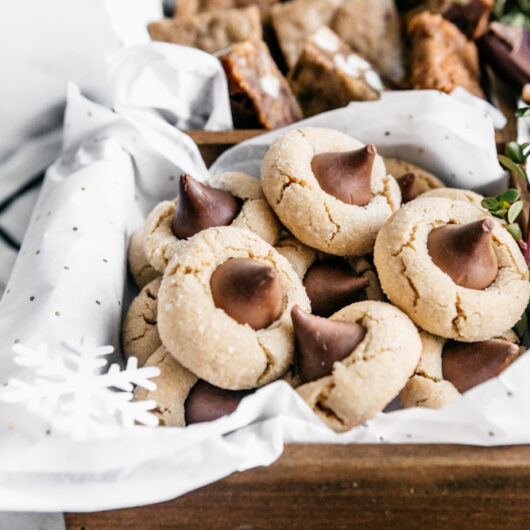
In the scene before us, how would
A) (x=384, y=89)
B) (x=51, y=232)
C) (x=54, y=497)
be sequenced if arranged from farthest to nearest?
(x=384, y=89)
(x=51, y=232)
(x=54, y=497)

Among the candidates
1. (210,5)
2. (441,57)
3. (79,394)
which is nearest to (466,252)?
(79,394)

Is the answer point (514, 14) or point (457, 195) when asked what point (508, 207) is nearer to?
point (457, 195)

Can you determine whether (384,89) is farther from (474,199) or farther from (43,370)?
(43,370)

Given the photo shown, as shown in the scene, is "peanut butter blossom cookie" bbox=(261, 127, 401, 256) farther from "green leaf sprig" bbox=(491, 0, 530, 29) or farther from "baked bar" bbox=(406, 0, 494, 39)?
"green leaf sprig" bbox=(491, 0, 530, 29)

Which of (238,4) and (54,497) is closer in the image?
(54,497)

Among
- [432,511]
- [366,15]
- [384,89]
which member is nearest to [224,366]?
[432,511]

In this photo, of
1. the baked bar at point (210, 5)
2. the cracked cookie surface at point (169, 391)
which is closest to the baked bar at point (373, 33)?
the baked bar at point (210, 5)

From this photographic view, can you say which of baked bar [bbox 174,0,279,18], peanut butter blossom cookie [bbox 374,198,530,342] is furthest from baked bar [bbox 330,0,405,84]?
peanut butter blossom cookie [bbox 374,198,530,342]
